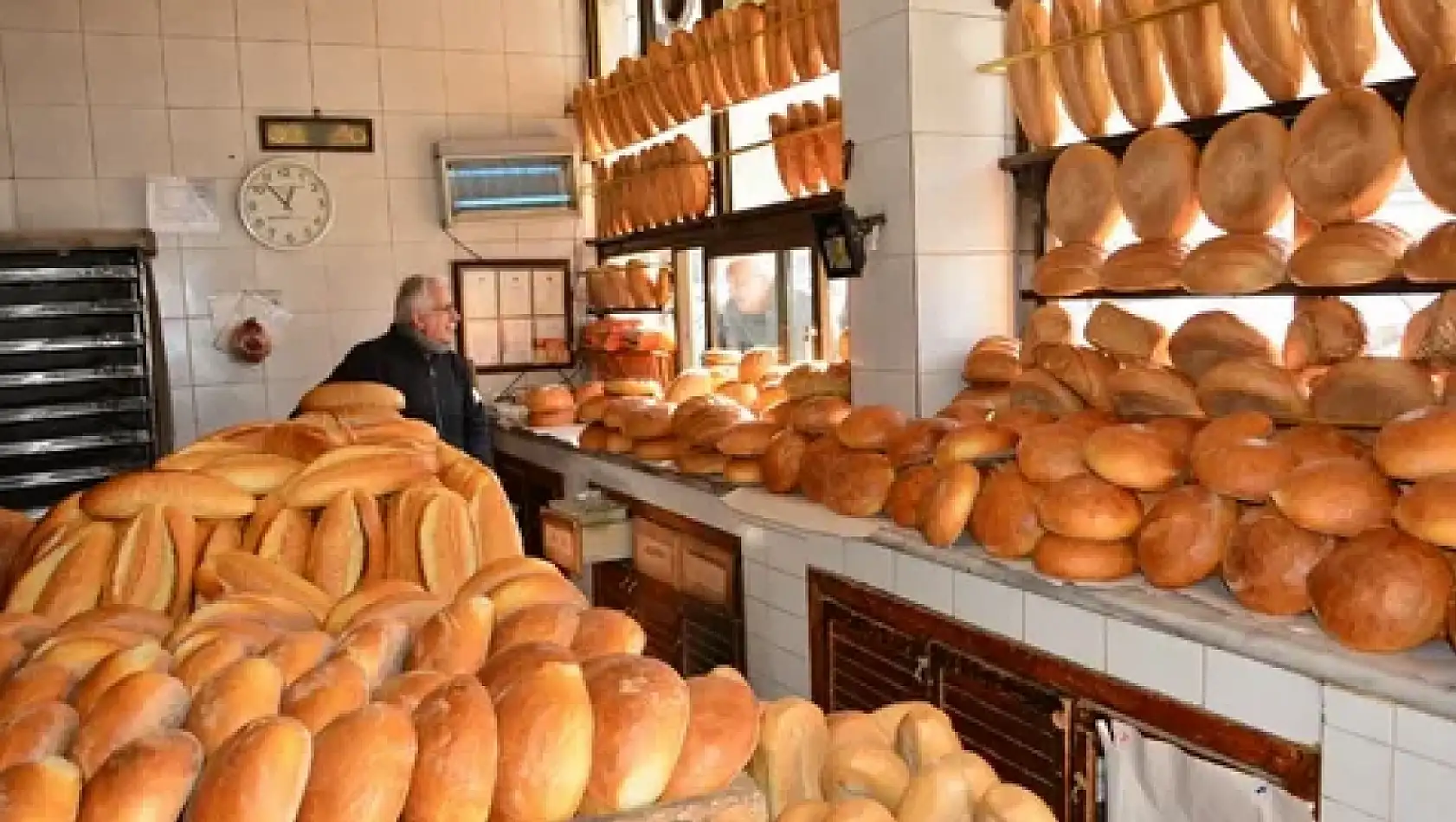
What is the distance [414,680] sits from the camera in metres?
1.09

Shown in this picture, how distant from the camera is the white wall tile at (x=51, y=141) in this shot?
5328 millimetres

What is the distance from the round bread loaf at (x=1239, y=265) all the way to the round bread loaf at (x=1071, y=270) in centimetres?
38

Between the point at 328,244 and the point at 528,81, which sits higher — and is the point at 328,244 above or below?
below

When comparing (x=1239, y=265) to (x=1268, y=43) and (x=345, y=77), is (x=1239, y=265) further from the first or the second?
(x=345, y=77)

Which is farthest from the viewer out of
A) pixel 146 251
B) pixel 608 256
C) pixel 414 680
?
pixel 608 256

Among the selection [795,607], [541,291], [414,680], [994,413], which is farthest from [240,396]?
[414,680]

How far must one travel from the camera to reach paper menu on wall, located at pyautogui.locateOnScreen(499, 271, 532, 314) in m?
6.40

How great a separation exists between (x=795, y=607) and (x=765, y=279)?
206 centimetres

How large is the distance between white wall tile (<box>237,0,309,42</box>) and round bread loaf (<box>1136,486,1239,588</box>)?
5094 mm

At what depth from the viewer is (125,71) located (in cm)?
552

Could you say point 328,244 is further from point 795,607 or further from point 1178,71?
point 1178,71

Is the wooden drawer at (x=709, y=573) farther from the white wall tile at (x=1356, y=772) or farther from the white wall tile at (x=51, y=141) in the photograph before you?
the white wall tile at (x=51, y=141)

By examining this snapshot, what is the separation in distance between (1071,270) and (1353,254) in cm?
81

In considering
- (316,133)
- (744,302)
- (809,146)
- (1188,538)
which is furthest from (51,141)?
(1188,538)
